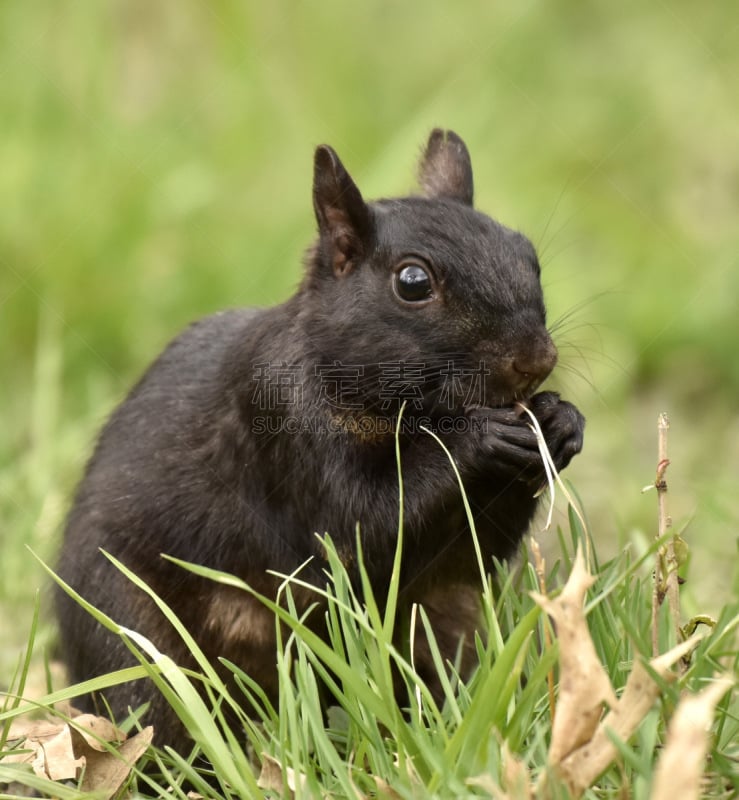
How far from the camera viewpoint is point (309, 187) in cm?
720

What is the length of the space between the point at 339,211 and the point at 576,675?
4.94ft

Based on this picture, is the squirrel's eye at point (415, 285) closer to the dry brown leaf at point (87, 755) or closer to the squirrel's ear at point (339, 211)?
the squirrel's ear at point (339, 211)

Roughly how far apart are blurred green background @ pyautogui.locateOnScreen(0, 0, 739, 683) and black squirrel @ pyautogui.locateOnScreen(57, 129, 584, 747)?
1.06 metres

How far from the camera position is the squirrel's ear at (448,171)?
360 centimetres

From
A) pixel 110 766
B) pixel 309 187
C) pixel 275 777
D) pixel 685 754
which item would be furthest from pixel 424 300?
pixel 309 187

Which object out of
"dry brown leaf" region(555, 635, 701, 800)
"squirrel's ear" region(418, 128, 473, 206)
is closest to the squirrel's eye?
"squirrel's ear" region(418, 128, 473, 206)

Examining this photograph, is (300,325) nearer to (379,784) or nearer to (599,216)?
(379,784)

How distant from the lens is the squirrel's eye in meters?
3.01

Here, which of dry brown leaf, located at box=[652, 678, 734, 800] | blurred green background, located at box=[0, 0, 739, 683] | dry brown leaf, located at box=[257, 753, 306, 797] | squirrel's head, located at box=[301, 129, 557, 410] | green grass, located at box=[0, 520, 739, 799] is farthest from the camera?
blurred green background, located at box=[0, 0, 739, 683]

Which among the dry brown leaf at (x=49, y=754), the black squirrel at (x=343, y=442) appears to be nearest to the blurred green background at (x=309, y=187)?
the black squirrel at (x=343, y=442)

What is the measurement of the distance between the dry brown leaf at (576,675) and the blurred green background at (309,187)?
2213mm

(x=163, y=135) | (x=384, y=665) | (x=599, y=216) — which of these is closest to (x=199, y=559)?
(x=384, y=665)

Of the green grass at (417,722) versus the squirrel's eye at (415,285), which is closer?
the green grass at (417,722)

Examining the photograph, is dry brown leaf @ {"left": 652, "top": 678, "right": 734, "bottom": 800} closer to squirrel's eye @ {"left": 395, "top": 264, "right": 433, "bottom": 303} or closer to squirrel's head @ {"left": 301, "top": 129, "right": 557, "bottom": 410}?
squirrel's head @ {"left": 301, "top": 129, "right": 557, "bottom": 410}
